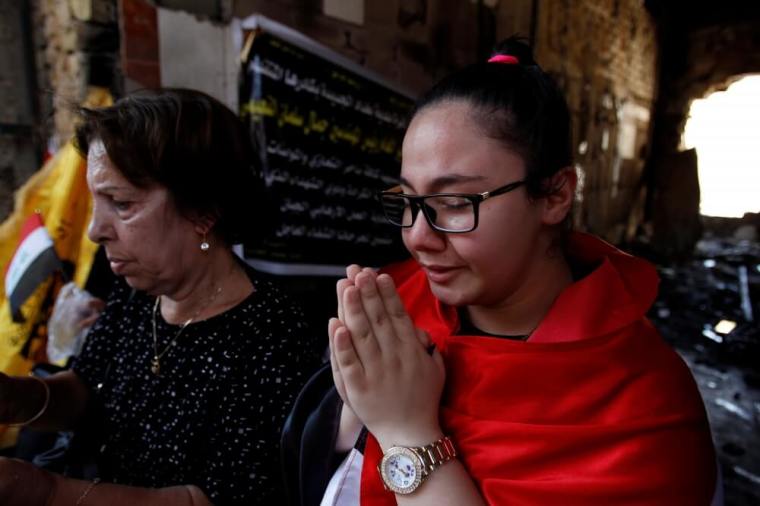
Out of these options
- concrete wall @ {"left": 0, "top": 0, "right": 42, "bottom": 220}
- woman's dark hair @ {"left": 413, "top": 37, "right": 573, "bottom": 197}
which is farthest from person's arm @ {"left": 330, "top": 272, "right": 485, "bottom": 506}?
concrete wall @ {"left": 0, "top": 0, "right": 42, "bottom": 220}

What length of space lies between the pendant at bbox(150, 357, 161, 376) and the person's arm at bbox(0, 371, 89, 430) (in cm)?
35

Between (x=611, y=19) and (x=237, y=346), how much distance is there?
804 centimetres

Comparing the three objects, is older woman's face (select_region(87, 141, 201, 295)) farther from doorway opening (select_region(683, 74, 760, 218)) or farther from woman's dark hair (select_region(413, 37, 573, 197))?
doorway opening (select_region(683, 74, 760, 218))

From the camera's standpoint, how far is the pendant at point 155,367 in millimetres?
1414

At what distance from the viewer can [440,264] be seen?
1.01 metres

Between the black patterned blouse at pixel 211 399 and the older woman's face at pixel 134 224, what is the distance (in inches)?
8.4

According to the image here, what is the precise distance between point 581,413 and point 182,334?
3.65 ft

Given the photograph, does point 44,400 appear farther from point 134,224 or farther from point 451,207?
point 451,207

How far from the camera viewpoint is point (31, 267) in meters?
1.93

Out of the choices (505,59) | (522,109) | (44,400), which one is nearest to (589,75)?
(505,59)

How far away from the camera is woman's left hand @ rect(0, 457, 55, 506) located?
3.29ft

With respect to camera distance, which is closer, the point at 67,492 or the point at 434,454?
the point at 434,454

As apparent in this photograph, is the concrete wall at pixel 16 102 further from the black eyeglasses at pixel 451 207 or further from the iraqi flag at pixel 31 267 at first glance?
the black eyeglasses at pixel 451 207

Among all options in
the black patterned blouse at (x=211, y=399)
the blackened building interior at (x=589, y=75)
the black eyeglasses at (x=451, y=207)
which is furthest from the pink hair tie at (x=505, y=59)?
the blackened building interior at (x=589, y=75)
